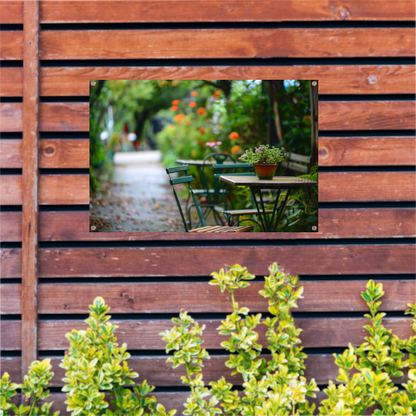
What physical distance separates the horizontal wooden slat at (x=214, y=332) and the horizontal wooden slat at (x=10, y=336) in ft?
0.43

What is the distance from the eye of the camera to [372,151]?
2746 mm

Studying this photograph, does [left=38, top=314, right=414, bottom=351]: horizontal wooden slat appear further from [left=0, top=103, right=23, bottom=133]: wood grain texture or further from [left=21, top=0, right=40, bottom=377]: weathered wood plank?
[left=0, top=103, right=23, bottom=133]: wood grain texture

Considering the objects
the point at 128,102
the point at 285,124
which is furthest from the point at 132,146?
the point at 285,124

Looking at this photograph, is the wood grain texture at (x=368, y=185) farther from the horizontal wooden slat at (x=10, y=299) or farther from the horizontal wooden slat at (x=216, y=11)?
the horizontal wooden slat at (x=10, y=299)

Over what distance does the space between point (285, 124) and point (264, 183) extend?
9.59ft

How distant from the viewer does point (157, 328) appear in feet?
9.00

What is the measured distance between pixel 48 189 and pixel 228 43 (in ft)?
4.60

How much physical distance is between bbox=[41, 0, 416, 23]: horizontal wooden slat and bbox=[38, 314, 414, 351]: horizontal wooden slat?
6.00ft

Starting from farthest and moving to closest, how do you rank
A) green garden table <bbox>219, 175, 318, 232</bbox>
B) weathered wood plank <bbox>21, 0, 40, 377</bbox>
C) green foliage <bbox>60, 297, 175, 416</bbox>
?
green garden table <bbox>219, 175, 318, 232</bbox>, weathered wood plank <bbox>21, 0, 40, 377</bbox>, green foliage <bbox>60, 297, 175, 416</bbox>

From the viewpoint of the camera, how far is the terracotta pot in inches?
118

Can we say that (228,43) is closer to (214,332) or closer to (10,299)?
(214,332)

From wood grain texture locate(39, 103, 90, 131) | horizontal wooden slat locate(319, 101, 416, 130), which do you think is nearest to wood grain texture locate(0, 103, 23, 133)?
wood grain texture locate(39, 103, 90, 131)

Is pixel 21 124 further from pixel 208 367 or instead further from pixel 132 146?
pixel 132 146

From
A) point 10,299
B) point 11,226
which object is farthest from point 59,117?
point 10,299
